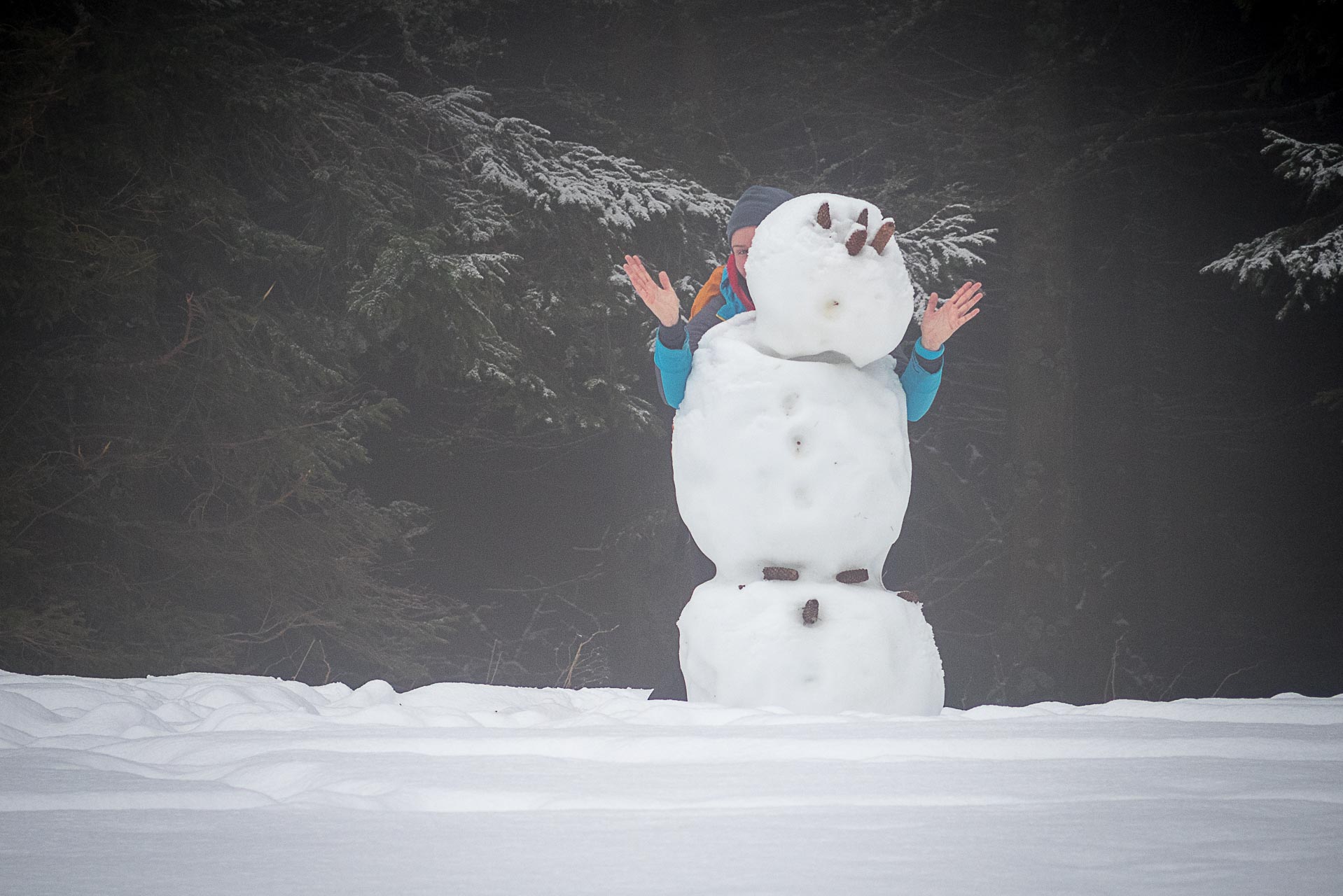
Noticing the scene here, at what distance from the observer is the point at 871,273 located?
336cm

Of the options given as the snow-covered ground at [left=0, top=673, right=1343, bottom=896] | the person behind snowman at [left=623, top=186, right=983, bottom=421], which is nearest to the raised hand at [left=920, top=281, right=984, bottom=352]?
the person behind snowman at [left=623, top=186, right=983, bottom=421]

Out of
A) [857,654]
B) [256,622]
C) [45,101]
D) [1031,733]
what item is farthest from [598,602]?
[1031,733]

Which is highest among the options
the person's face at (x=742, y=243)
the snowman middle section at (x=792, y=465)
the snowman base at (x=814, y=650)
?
the person's face at (x=742, y=243)

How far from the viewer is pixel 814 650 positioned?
3252 mm

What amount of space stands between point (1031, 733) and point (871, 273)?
4.94 ft

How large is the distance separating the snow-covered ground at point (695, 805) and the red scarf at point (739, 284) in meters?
1.60

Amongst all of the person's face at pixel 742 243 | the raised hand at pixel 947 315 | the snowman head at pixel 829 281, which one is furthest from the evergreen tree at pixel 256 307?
the raised hand at pixel 947 315

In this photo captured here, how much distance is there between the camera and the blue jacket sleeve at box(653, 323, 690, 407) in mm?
3523

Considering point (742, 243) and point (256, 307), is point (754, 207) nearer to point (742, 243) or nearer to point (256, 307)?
point (742, 243)

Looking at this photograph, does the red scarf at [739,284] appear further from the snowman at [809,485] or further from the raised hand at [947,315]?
the raised hand at [947,315]

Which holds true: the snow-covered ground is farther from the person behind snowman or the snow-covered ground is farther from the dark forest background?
the dark forest background

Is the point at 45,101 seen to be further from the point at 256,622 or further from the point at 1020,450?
the point at 1020,450

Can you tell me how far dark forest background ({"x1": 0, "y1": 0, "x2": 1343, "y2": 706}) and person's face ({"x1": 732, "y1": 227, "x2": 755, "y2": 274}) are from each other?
3.14m

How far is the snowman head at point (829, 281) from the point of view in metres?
3.34
